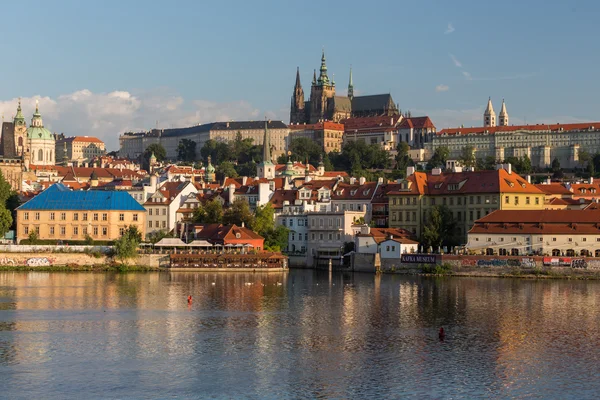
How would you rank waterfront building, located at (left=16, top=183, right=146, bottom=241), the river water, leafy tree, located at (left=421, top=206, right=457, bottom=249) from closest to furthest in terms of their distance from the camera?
the river water < leafy tree, located at (left=421, top=206, right=457, bottom=249) < waterfront building, located at (left=16, top=183, right=146, bottom=241)

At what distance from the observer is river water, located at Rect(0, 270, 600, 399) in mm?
34250

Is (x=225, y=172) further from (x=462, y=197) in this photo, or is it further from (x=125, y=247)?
(x=125, y=247)

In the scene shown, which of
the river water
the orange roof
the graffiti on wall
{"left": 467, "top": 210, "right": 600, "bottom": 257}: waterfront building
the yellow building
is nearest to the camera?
the river water

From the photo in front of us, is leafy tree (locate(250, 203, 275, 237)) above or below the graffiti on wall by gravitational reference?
above

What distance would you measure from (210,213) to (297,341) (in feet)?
153

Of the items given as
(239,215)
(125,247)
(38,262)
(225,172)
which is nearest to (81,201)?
(38,262)

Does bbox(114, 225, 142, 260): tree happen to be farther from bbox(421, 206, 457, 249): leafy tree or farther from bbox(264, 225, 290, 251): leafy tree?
bbox(421, 206, 457, 249): leafy tree

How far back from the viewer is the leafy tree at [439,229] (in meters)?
79.9

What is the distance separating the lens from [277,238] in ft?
277

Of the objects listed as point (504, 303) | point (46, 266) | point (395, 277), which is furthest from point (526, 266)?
point (46, 266)

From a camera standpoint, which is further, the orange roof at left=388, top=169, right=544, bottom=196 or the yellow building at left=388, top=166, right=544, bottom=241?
the orange roof at left=388, top=169, right=544, bottom=196

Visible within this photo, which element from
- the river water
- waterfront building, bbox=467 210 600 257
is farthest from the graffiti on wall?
waterfront building, bbox=467 210 600 257

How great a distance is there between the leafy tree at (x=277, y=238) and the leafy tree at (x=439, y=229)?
11.2m

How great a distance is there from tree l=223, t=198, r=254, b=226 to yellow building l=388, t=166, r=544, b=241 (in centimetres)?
1186
